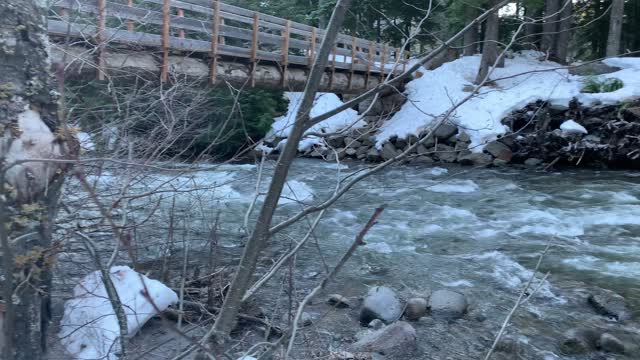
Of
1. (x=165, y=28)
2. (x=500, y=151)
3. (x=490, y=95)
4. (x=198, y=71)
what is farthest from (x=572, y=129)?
(x=165, y=28)

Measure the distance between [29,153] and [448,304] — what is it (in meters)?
4.21

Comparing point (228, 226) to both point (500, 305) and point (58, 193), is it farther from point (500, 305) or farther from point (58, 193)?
point (58, 193)

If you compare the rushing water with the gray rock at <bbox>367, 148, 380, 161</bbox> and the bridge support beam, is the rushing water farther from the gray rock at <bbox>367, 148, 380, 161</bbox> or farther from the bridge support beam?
the gray rock at <bbox>367, 148, 380, 161</bbox>

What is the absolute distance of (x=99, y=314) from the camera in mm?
3656

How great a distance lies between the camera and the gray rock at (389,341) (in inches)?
178

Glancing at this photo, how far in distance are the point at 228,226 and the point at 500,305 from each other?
363 cm

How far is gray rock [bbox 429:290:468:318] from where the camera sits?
541cm

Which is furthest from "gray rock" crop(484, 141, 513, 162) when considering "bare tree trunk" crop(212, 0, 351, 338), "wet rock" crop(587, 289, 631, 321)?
"bare tree trunk" crop(212, 0, 351, 338)

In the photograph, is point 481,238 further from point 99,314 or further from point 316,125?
point 99,314

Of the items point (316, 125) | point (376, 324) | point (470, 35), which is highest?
point (470, 35)

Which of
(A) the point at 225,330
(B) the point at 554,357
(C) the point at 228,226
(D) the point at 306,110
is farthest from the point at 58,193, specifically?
(C) the point at 228,226

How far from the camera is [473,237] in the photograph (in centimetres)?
812

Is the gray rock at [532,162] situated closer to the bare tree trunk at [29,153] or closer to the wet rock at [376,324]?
the wet rock at [376,324]

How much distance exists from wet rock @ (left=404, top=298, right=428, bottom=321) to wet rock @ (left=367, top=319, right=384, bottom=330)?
35 centimetres
